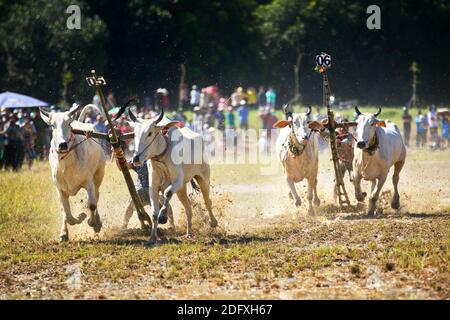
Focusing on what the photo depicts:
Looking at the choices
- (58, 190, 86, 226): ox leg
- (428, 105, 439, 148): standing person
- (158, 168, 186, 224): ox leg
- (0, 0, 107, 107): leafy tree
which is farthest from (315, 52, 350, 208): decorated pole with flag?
(0, 0, 107, 107): leafy tree

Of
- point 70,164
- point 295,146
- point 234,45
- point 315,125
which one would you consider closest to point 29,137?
point 295,146

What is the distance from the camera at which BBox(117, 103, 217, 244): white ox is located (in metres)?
13.0

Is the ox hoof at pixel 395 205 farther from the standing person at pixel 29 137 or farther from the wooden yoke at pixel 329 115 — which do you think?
the standing person at pixel 29 137

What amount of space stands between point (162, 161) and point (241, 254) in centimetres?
211

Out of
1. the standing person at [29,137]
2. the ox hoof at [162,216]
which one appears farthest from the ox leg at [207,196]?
the standing person at [29,137]

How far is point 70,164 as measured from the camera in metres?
13.8

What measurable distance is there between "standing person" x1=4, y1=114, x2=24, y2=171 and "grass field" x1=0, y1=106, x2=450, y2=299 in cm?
602

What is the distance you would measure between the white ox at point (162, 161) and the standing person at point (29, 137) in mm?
12207

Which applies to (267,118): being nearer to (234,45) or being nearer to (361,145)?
(234,45)

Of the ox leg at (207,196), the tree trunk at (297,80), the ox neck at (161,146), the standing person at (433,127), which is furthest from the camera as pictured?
the tree trunk at (297,80)

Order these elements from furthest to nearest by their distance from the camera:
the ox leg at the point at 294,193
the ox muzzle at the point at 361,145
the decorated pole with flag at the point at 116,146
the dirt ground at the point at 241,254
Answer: the ox leg at the point at 294,193 → the ox muzzle at the point at 361,145 → the decorated pole with flag at the point at 116,146 → the dirt ground at the point at 241,254

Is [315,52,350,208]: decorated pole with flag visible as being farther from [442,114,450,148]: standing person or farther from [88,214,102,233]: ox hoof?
[442,114,450,148]: standing person

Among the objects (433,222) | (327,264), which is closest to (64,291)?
(327,264)

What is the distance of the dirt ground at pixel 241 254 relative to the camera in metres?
10.3
